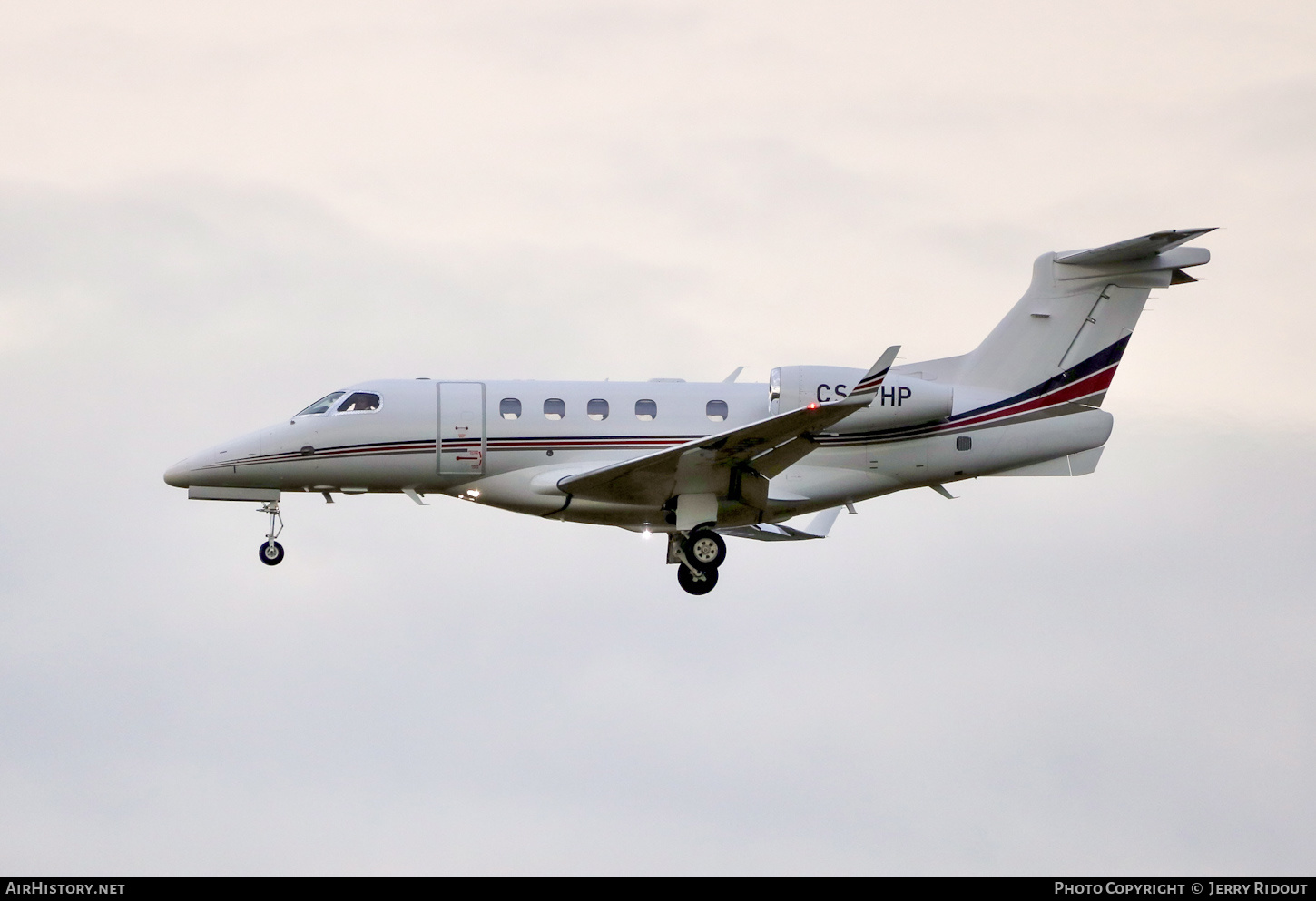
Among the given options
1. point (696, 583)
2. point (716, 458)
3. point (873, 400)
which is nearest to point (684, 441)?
point (716, 458)

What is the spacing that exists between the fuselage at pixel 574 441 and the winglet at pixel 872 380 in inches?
115

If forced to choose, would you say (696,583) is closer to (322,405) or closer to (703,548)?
(703,548)

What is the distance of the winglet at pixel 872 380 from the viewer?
985 inches

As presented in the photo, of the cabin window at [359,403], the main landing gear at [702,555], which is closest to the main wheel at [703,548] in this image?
the main landing gear at [702,555]

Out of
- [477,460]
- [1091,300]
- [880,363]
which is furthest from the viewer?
[1091,300]

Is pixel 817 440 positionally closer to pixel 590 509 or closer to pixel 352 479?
pixel 590 509

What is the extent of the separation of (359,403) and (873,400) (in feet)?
28.6

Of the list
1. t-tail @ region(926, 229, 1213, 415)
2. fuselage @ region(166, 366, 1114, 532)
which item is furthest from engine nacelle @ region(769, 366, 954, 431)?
t-tail @ region(926, 229, 1213, 415)

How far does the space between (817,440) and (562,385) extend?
448cm

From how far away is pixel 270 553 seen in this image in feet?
97.9

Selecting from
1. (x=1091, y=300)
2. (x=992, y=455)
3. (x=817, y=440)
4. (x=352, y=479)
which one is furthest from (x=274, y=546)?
(x=1091, y=300)

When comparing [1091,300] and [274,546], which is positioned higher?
[1091,300]

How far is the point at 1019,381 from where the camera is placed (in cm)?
3044
